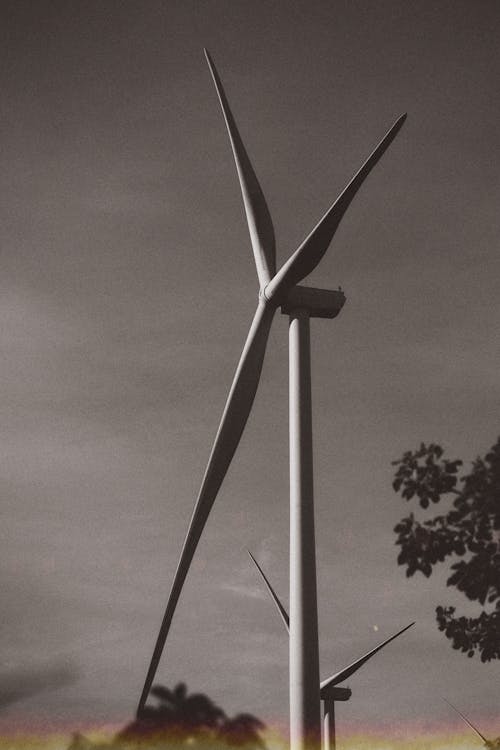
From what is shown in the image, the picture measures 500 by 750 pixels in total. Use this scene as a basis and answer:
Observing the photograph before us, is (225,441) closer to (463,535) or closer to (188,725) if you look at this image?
(463,535)

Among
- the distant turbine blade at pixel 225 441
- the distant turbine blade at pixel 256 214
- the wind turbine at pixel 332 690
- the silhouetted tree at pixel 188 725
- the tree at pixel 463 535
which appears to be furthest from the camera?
the silhouetted tree at pixel 188 725

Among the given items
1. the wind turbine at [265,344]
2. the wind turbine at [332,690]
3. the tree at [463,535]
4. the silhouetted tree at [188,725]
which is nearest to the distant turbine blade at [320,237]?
the wind turbine at [265,344]

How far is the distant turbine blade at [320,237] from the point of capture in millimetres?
30781

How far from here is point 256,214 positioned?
1563 inches

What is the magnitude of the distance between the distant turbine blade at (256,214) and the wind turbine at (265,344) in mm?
43

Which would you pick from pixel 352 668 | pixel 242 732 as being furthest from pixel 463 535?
pixel 242 732

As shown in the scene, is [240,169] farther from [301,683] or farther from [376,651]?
[376,651]

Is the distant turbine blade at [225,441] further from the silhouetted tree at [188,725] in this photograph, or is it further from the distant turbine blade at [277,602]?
the silhouetted tree at [188,725]

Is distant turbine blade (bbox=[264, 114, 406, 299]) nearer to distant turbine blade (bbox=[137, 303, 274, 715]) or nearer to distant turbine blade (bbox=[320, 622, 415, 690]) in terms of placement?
distant turbine blade (bbox=[137, 303, 274, 715])

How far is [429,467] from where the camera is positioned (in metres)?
17.4

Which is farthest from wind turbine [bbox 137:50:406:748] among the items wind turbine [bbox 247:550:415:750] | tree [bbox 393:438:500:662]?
wind turbine [bbox 247:550:415:750]

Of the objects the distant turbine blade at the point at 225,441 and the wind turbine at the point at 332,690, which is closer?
the distant turbine blade at the point at 225,441

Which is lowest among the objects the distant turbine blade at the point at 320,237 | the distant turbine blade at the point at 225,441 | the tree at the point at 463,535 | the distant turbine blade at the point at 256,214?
the tree at the point at 463,535

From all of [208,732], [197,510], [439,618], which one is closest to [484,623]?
[439,618]
